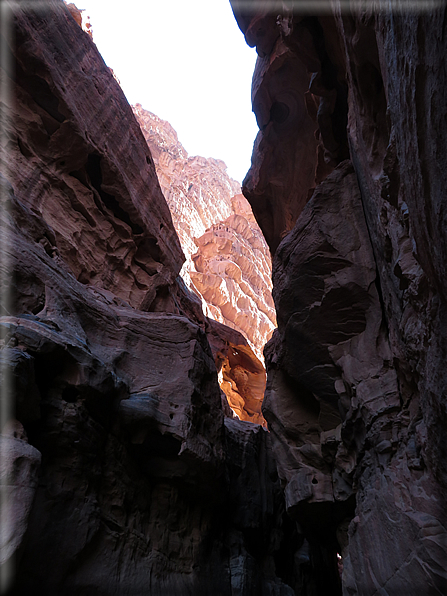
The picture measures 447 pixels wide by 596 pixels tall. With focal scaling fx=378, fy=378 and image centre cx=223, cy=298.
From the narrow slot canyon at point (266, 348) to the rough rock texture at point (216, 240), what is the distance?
735 inches

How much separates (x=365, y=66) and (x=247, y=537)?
1142 cm

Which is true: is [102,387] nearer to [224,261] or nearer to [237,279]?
[237,279]

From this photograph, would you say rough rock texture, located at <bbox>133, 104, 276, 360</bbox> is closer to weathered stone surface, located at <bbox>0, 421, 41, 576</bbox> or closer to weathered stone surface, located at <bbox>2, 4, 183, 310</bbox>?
weathered stone surface, located at <bbox>2, 4, 183, 310</bbox>

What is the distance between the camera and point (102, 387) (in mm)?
6547

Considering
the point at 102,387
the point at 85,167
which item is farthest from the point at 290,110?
the point at 102,387

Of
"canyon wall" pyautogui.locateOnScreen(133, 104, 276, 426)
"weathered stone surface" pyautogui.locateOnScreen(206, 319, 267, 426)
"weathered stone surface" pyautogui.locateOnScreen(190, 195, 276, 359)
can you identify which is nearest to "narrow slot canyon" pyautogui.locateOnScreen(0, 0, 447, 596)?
"weathered stone surface" pyautogui.locateOnScreen(206, 319, 267, 426)

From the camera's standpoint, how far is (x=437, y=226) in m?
3.15

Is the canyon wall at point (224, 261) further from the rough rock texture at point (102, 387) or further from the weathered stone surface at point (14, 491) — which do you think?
the weathered stone surface at point (14, 491)

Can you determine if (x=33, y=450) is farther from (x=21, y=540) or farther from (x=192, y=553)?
(x=192, y=553)

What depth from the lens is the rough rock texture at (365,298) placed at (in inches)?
138

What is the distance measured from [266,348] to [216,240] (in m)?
30.3

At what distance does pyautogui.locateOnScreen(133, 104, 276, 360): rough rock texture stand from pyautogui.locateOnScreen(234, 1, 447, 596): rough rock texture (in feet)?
67.5

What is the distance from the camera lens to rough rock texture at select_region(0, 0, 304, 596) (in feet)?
18.3

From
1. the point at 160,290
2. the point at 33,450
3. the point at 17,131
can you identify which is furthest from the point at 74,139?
the point at 33,450
